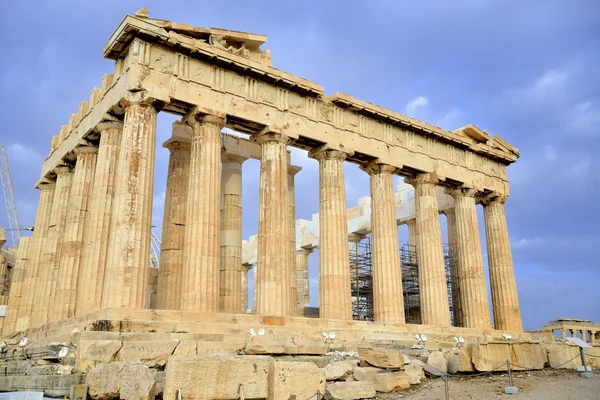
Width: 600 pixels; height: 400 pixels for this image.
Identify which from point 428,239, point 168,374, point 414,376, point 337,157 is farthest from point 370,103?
point 168,374

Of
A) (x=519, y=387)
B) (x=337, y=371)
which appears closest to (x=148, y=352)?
(x=337, y=371)

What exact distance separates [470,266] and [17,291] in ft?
79.0

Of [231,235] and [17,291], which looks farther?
[17,291]

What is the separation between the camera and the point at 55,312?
869 inches

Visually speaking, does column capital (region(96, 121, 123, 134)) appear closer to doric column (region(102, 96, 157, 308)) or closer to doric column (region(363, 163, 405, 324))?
doric column (region(102, 96, 157, 308))

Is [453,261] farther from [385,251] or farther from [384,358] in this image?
[384,358]

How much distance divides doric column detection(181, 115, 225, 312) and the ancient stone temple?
51mm

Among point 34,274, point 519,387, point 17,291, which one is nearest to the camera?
point 519,387

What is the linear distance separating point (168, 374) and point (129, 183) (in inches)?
425

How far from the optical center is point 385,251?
Result: 2584cm

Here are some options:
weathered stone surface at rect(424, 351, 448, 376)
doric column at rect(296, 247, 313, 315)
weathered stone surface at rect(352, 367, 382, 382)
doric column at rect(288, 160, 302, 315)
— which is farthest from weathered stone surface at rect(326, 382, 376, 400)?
doric column at rect(296, 247, 313, 315)

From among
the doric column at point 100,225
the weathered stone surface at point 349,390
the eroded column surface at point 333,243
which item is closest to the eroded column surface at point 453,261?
the eroded column surface at point 333,243

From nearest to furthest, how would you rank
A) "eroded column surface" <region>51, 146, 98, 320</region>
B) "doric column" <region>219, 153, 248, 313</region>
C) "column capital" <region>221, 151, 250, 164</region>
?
"eroded column surface" <region>51, 146, 98, 320</region> < "doric column" <region>219, 153, 248, 313</region> < "column capital" <region>221, 151, 250, 164</region>

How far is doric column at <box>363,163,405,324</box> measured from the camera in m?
25.2
